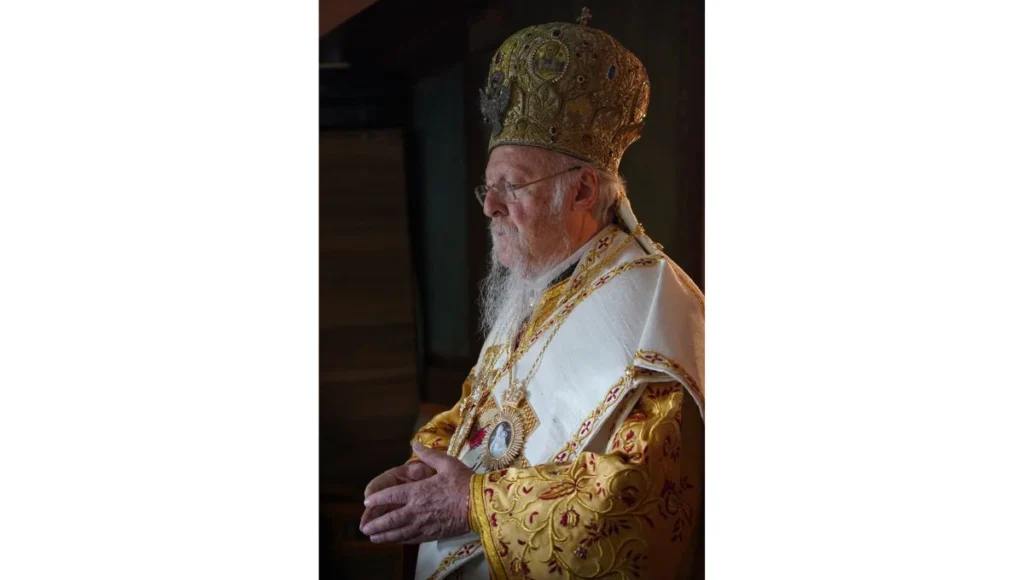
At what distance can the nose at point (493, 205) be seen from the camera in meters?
3.05

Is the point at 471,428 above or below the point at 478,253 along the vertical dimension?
below

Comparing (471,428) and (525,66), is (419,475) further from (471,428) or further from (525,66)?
(525,66)

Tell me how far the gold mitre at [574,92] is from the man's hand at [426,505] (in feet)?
2.46

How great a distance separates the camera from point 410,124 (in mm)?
3160

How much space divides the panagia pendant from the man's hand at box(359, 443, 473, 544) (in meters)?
0.07

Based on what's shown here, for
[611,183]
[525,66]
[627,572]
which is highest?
[525,66]

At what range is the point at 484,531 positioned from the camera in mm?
2865

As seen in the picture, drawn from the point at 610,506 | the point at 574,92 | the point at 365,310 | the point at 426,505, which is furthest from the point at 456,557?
the point at 574,92

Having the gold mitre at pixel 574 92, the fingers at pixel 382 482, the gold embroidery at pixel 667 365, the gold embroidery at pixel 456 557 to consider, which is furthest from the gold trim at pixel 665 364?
the fingers at pixel 382 482

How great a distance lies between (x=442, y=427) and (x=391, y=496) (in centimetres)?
22

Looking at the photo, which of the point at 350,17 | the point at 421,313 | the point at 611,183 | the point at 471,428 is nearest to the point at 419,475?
the point at 471,428

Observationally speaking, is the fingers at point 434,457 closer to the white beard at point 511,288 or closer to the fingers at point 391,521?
the fingers at point 391,521

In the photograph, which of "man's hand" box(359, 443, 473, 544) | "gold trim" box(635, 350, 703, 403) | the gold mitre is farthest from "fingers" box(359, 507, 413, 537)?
the gold mitre

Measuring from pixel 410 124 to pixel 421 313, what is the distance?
0.45 metres
